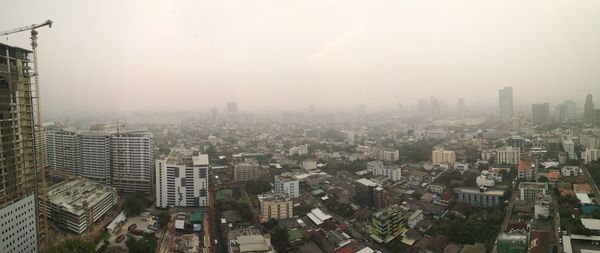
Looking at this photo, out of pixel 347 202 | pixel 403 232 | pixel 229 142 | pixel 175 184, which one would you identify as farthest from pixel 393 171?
pixel 229 142

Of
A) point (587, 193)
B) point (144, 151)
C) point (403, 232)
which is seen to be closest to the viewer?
point (403, 232)

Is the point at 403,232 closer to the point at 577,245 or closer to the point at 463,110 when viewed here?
the point at 577,245

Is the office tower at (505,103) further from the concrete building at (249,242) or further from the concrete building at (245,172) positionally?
the concrete building at (249,242)

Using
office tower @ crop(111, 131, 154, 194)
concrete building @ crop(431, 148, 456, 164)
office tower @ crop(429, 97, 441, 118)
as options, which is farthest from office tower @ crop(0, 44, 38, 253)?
office tower @ crop(429, 97, 441, 118)

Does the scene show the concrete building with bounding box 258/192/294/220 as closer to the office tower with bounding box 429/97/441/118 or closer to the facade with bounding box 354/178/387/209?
the facade with bounding box 354/178/387/209

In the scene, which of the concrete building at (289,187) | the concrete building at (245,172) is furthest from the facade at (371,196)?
the concrete building at (245,172)
